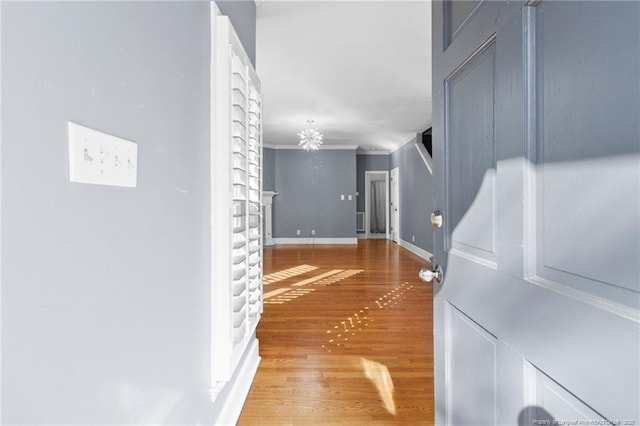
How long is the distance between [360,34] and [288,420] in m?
2.90

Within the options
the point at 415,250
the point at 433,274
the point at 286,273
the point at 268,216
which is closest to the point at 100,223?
the point at 433,274

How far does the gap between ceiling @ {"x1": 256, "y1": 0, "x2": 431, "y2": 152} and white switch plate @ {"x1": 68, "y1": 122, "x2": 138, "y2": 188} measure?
2.05 m

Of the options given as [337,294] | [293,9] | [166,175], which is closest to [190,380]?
[166,175]

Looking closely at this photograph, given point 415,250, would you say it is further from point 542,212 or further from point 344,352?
point 542,212

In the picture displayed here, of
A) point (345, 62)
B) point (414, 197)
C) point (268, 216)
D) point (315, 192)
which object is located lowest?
point (268, 216)

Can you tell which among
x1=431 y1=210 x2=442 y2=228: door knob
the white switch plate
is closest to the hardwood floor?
x1=431 y1=210 x2=442 y2=228: door knob

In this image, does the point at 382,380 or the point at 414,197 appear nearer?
the point at 382,380

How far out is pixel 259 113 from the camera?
1908 mm

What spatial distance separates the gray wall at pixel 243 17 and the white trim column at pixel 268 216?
18.9 ft

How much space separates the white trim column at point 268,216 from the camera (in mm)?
7871

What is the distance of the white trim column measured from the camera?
310 inches

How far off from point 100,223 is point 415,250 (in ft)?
22.6

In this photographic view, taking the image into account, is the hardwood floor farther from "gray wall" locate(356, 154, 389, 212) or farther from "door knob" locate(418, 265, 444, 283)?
"gray wall" locate(356, 154, 389, 212)

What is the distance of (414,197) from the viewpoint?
7277 millimetres
